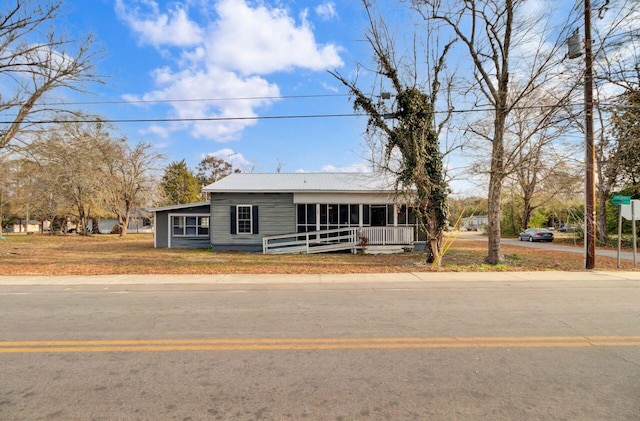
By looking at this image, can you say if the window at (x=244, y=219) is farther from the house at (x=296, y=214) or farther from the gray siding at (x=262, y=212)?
the gray siding at (x=262, y=212)

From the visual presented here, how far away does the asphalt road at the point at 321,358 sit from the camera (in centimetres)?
307

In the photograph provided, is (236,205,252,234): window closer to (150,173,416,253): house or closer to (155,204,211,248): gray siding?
(150,173,416,253): house

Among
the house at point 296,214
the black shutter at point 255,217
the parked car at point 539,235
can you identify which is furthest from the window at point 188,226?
the parked car at point 539,235

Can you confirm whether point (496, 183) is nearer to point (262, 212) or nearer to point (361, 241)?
point (361, 241)

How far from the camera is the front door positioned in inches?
782

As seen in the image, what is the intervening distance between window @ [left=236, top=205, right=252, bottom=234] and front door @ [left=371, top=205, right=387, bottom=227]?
700 cm

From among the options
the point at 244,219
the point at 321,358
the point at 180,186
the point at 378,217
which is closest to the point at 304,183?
the point at 244,219

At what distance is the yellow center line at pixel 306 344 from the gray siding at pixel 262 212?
14.9 m

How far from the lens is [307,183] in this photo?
20844 millimetres

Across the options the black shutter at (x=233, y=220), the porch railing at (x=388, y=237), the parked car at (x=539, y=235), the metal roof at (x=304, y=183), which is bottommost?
the parked car at (x=539, y=235)

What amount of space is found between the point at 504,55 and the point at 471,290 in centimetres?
1022

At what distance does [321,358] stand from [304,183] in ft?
55.9

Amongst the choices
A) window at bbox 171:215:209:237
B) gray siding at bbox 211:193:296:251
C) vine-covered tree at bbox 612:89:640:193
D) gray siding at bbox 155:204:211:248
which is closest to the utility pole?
vine-covered tree at bbox 612:89:640:193

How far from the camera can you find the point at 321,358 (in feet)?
13.6
